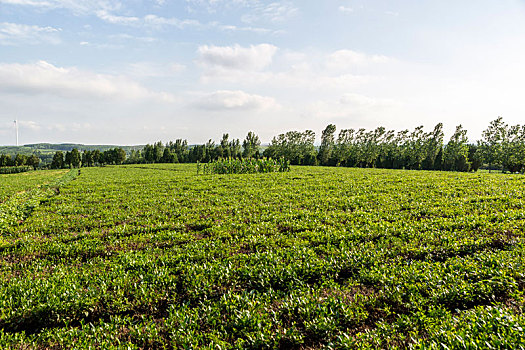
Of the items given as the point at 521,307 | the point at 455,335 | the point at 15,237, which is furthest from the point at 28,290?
the point at 521,307

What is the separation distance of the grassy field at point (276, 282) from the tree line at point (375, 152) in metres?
49.6

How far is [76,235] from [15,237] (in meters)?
3.13

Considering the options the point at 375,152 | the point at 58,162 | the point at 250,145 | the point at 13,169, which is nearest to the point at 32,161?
A: the point at 58,162

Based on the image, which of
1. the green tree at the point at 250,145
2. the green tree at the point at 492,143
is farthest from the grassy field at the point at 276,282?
the green tree at the point at 250,145

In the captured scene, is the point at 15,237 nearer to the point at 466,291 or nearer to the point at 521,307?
the point at 466,291

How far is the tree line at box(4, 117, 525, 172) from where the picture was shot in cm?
6962

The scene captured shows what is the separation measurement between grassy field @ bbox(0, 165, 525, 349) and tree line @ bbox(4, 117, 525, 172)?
4959cm

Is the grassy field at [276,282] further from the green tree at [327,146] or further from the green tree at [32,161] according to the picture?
the green tree at [32,161]

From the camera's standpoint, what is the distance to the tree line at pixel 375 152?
69625 mm

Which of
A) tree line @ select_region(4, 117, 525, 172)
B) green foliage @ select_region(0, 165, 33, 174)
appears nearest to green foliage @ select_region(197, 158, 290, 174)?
tree line @ select_region(4, 117, 525, 172)

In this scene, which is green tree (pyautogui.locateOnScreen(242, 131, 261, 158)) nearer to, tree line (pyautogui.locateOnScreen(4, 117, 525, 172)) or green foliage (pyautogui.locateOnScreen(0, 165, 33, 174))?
tree line (pyautogui.locateOnScreen(4, 117, 525, 172))

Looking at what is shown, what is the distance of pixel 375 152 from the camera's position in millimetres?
99125

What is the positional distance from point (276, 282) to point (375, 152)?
338ft

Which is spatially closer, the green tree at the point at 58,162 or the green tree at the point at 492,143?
the green tree at the point at 492,143
